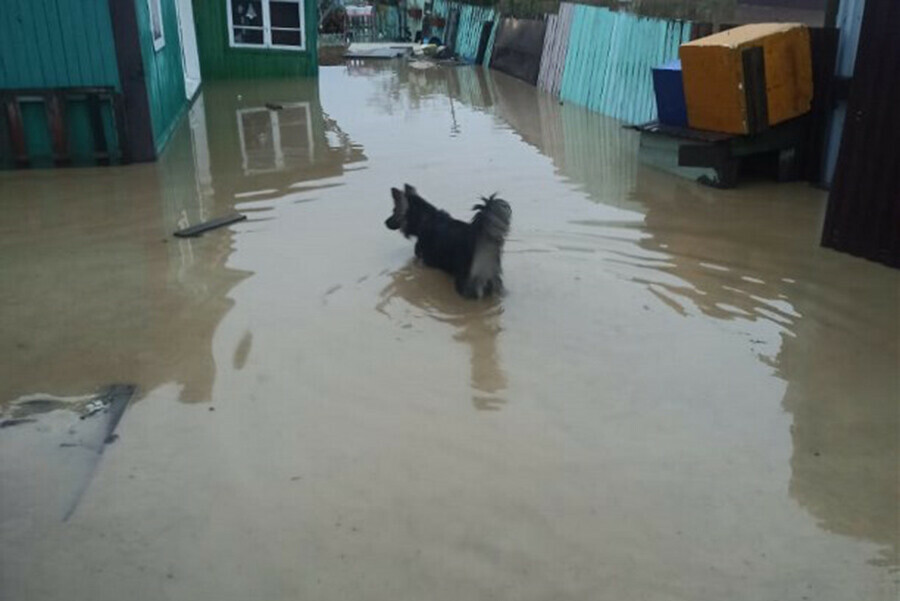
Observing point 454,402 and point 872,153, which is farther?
point 872,153

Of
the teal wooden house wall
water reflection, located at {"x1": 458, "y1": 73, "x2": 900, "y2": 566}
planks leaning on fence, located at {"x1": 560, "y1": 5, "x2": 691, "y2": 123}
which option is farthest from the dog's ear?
planks leaning on fence, located at {"x1": 560, "y1": 5, "x2": 691, "y2": 123}

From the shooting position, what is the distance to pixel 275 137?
11469mm

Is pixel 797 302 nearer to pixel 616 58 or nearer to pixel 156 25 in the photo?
pixel 616 58

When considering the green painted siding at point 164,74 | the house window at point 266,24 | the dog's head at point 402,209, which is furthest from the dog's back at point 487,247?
the house window at point 266,24

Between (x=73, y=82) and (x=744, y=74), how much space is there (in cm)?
729

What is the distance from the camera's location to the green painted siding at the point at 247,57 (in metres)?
18.6

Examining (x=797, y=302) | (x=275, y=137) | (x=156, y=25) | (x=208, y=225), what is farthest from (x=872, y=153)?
(x=156, y=25)

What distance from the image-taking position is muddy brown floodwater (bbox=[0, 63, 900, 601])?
303cm

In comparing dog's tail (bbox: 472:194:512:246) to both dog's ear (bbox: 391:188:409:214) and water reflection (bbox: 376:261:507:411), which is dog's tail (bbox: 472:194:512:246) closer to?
water reflection (bbox: 376:261:507:411)

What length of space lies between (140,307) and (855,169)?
212 inches

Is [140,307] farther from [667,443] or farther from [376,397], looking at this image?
[667,443]

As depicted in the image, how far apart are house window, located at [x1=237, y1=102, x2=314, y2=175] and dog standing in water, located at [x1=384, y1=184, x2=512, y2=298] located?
3.66 m

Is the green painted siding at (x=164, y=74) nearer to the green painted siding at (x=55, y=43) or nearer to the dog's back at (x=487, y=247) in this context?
the green painted siding at (x=55, y=43)

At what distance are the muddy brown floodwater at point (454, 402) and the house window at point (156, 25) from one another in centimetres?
394
